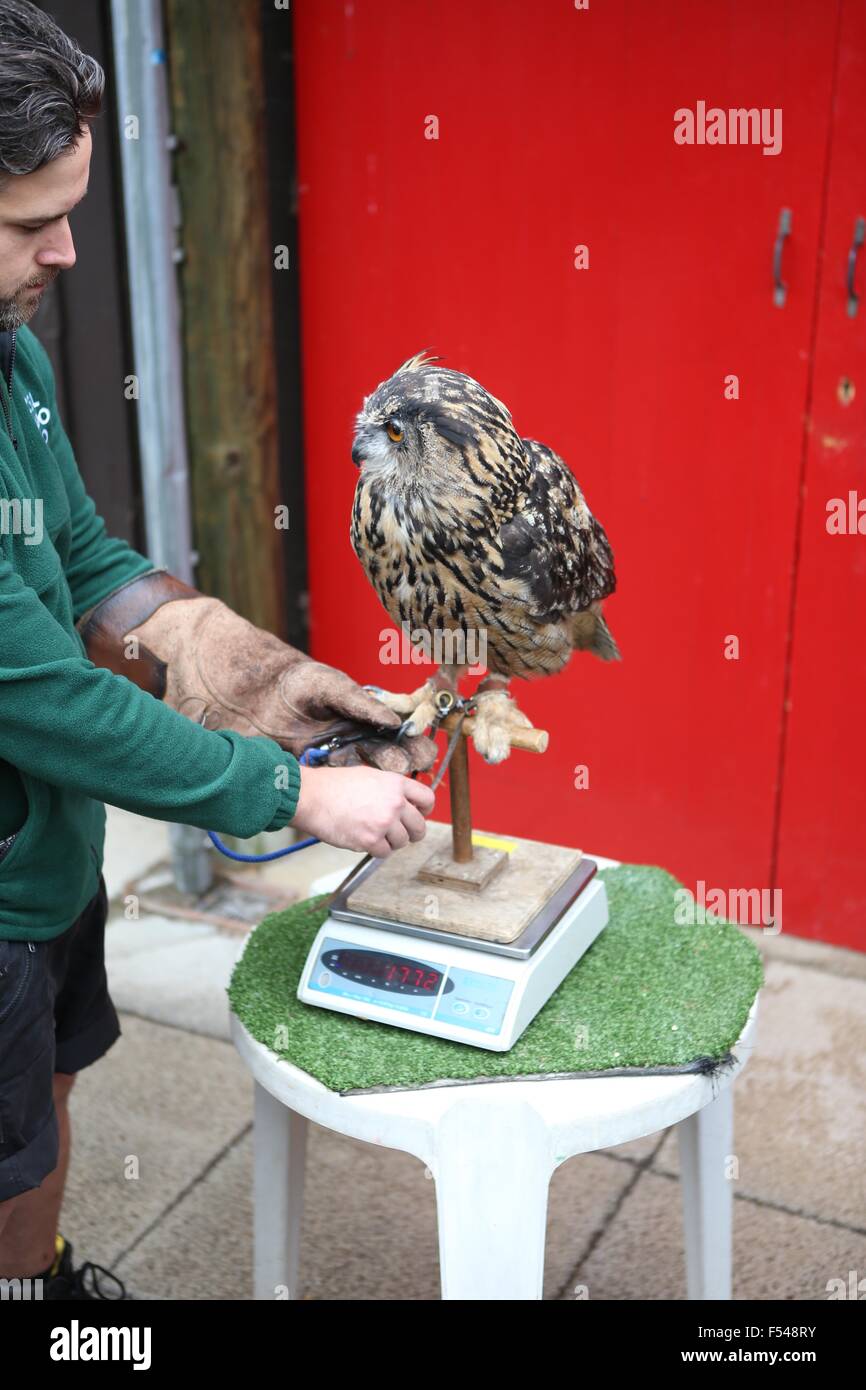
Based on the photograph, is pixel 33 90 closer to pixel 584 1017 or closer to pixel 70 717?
pixel 70 717

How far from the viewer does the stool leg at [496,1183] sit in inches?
59.7

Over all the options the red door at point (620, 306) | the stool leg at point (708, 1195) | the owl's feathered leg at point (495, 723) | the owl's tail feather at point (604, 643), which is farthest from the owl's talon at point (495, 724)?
the red door at point (620, 306)

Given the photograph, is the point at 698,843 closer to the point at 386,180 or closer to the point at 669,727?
the point at 669,727

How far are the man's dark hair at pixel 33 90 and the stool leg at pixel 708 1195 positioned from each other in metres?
1.38

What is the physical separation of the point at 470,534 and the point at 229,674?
420mm

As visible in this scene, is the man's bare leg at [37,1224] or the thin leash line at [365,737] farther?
the man's bare leg at [37,1224]

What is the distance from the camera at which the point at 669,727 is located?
310cm

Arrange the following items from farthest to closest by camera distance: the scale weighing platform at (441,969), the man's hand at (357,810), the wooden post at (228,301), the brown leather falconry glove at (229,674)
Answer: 1. the wooden post at (228,301)
2. the brown leather falconry glove at (229,674)
3. the scale weighing platform at (441,969)
4. the man's hand at (357,810)

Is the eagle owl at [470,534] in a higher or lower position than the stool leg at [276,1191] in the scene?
higher

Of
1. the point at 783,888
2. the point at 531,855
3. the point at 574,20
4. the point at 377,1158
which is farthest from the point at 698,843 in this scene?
the point at 574,20
